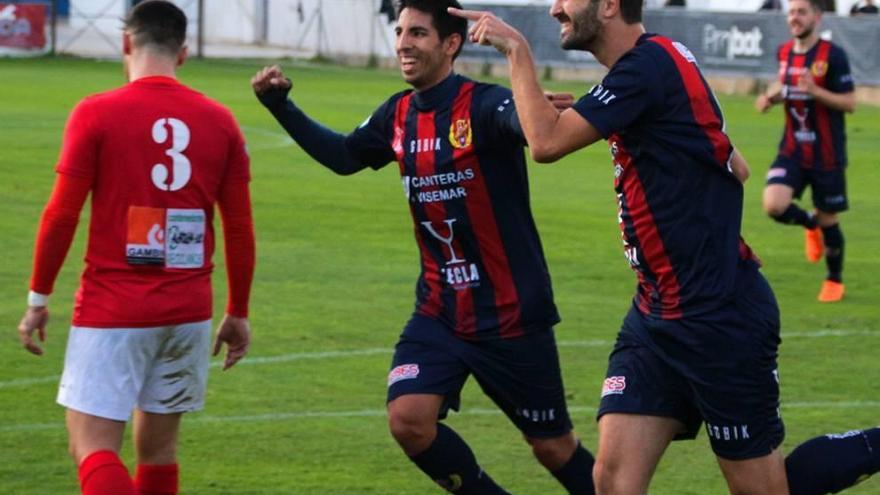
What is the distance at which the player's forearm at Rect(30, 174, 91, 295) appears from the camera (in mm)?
6172

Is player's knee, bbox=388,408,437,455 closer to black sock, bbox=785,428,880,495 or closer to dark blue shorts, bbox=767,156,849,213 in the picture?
black sock, bbox=785,428,880,495

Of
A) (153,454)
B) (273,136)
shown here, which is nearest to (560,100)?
(153,454)

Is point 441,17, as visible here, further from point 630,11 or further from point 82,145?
point 82,145

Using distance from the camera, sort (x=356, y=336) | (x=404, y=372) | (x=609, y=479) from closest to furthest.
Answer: (x=609, y=479)
(x=404, y=372)
(x=356, y=336)

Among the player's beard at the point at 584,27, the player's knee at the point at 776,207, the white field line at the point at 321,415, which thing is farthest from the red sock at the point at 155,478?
the player's knee at the point at 776,207

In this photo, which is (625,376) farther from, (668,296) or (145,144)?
(145,144)

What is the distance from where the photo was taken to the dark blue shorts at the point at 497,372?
6988 mm

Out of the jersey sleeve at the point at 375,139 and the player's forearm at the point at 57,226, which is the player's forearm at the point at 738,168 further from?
the player's forearm at the point at 57,226

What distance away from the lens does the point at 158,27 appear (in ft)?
20.8

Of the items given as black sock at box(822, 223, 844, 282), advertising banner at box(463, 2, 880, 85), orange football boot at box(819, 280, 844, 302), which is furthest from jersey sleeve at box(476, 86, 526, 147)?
advertising banner at box(463, 2, 880, 85)

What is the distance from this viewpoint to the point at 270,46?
5100 cm

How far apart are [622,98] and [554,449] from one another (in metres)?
1.68

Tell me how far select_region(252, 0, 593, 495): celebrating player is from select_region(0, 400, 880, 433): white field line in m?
2.17

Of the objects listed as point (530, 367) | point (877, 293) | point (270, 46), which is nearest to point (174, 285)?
point (530, 367)
